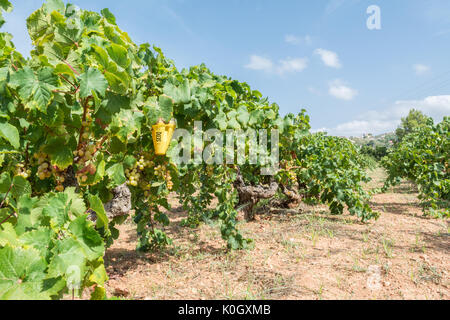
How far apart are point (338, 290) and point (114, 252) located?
119 inches

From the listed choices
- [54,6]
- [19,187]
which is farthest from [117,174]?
[54,6]

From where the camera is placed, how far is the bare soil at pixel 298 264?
2.66 metres

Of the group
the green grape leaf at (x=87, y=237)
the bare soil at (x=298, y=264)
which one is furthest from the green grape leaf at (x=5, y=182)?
the bare soil at (x=298, y=264)

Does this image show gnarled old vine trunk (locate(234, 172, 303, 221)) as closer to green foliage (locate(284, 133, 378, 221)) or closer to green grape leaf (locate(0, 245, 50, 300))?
green foliage (locate(284, 133, 378, 221))

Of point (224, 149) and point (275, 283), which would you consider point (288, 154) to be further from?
point (275, 283)

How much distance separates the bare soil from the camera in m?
2.66

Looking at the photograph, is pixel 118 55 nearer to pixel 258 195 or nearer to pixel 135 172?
pixel 135 172

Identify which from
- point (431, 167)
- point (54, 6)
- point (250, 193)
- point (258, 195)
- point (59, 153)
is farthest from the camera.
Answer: point (431, 167)

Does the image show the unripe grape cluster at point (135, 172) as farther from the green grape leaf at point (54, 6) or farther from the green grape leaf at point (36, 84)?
the green grape leaf at point (54, 6)

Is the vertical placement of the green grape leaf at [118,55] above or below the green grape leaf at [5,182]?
above

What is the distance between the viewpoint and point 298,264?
10.7 feet

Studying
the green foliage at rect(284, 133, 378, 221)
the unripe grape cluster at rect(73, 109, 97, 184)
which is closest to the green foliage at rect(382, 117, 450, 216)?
the green foliage at rect(284, 133, 378, 221)
